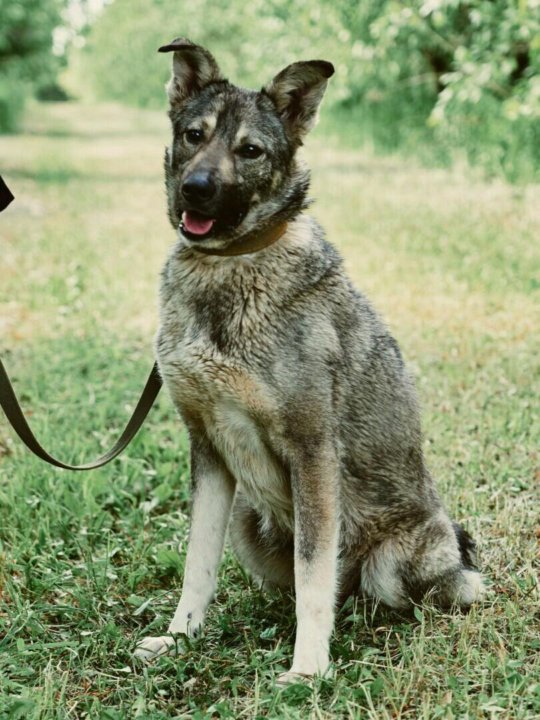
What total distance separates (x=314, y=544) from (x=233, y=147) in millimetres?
1355

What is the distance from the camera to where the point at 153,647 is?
10.3 ft

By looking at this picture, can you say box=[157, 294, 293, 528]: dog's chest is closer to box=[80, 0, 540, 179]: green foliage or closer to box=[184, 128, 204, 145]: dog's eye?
box=[184, 128, 204, 145]: dog's eye

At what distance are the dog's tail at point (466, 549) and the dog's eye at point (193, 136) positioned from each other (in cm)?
171

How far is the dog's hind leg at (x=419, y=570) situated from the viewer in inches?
126

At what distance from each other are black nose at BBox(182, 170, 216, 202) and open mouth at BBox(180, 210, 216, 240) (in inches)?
3.5

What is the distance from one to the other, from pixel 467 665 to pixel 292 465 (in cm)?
83

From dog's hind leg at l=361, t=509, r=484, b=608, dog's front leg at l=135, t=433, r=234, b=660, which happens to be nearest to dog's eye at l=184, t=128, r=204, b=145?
dog's front leg at l=135, t=433, r=234, b=660

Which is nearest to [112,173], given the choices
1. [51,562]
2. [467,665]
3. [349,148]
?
[349,148]

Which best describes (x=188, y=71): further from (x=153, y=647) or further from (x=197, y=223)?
(x=153, y=647)

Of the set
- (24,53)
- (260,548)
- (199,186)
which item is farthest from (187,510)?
(24,53)

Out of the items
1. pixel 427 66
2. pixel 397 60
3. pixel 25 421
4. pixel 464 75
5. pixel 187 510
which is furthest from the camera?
pixel 427 66

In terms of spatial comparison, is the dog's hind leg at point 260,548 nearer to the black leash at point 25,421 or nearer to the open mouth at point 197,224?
the black leash at point 25,421

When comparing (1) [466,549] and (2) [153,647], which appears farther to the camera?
(1) [466,549]

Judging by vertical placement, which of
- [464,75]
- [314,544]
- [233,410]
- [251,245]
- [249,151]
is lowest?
[314,544]
